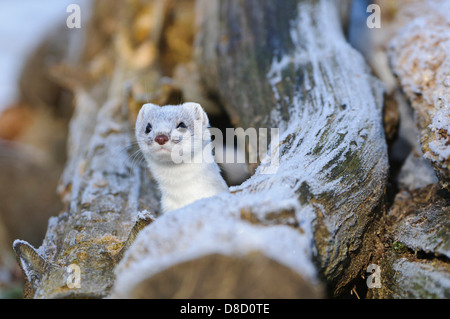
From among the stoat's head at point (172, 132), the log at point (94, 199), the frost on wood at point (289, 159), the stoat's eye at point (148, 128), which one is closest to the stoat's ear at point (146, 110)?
the stoat's head at point (172, 132)

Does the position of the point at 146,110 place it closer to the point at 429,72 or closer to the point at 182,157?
the point at 182,157

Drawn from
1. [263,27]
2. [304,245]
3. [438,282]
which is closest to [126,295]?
[304,245]

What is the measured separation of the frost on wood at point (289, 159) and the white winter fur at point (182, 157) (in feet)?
1.89

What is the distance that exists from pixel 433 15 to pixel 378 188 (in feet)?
7.07

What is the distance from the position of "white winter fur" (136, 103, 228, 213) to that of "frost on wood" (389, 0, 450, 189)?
163 centimetres

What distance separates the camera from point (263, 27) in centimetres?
412

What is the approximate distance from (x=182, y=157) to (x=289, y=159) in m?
0.90

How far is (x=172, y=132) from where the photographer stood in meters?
2.99

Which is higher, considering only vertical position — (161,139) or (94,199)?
(161,139)

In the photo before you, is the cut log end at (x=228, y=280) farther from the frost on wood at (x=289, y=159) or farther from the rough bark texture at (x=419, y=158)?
the rough bark texture at (x=419, y=158)

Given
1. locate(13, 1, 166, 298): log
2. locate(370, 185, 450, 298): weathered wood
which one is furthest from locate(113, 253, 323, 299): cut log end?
locate(370, 185, 450, 298): weathered wood

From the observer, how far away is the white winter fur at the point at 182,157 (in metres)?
3.03

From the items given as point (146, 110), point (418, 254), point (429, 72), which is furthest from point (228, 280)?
point (429, 72)

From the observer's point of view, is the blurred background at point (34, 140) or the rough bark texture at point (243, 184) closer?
the rough bark texture at point (243, 184)
